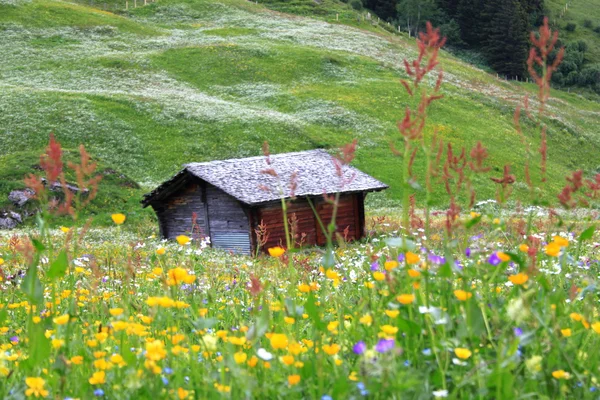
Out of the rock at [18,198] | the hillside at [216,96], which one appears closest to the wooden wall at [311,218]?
the hillside at [216,96]

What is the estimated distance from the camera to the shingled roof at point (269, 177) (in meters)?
29.8

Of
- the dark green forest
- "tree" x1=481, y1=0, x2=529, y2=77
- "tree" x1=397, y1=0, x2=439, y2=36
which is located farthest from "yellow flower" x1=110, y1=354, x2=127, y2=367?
"tree" x1=397, y1=0, x2=439, y2=36

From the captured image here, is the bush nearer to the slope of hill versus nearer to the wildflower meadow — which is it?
the slope of hill

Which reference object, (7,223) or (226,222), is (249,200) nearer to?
(226,222)

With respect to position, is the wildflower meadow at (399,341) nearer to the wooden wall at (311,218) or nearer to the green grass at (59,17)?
the wooden wall at (311,218)

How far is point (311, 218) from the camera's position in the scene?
32.8 m

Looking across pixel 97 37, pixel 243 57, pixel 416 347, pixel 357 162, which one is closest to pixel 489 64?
pixel 243 57

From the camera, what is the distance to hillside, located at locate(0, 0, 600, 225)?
5234 centimetres

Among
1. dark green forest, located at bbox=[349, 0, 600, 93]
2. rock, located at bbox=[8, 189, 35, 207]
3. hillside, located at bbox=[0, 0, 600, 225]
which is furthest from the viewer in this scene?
dark green forest, located at bbox=[349, 0, 600, 93]

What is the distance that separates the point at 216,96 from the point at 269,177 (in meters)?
36.5

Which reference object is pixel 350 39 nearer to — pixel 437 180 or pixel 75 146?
pixel 75 146

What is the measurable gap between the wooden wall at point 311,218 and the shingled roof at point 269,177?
36.5 inches

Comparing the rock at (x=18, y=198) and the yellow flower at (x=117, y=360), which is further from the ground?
the yellow flower at (x=117, y=360)

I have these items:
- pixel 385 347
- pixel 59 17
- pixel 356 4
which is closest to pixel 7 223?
pixel 385 347
